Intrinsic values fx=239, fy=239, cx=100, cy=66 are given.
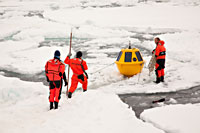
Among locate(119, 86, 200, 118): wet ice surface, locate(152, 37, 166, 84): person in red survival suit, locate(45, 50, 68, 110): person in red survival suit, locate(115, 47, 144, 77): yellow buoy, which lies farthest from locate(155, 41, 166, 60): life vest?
locate(45, 50, 68, 110): person in red survival suit

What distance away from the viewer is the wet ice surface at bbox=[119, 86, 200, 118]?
4.88 meters

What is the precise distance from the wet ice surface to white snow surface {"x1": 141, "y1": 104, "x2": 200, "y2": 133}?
476 mm

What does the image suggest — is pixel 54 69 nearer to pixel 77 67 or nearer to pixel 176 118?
pixel 77 67

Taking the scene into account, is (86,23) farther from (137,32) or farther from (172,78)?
(172,78)

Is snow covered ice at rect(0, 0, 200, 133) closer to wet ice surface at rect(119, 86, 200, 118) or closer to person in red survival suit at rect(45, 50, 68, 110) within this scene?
wet ice surface at rect(119, 86, 200, 118)

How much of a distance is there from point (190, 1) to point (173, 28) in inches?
569

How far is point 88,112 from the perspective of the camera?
432cm

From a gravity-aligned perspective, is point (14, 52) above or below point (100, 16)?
below

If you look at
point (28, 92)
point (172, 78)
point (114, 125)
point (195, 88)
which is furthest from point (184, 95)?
point (28, 92)

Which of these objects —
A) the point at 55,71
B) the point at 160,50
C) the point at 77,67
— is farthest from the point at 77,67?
the point at 160,50

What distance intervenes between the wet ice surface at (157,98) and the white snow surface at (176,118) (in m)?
0.48

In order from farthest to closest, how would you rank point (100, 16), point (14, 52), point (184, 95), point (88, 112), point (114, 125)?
point (100, 16) → point (14, 52) → point (184, 95) → point (88, 112) → point (114, 125)

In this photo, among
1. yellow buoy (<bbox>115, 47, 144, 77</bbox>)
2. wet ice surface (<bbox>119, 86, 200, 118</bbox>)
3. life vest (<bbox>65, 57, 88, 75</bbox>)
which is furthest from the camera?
yellow buoy (<bbox>115, 47, 144, 77</bbox>)

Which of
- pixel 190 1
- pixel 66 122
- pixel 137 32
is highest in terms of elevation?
pixel 190 1
